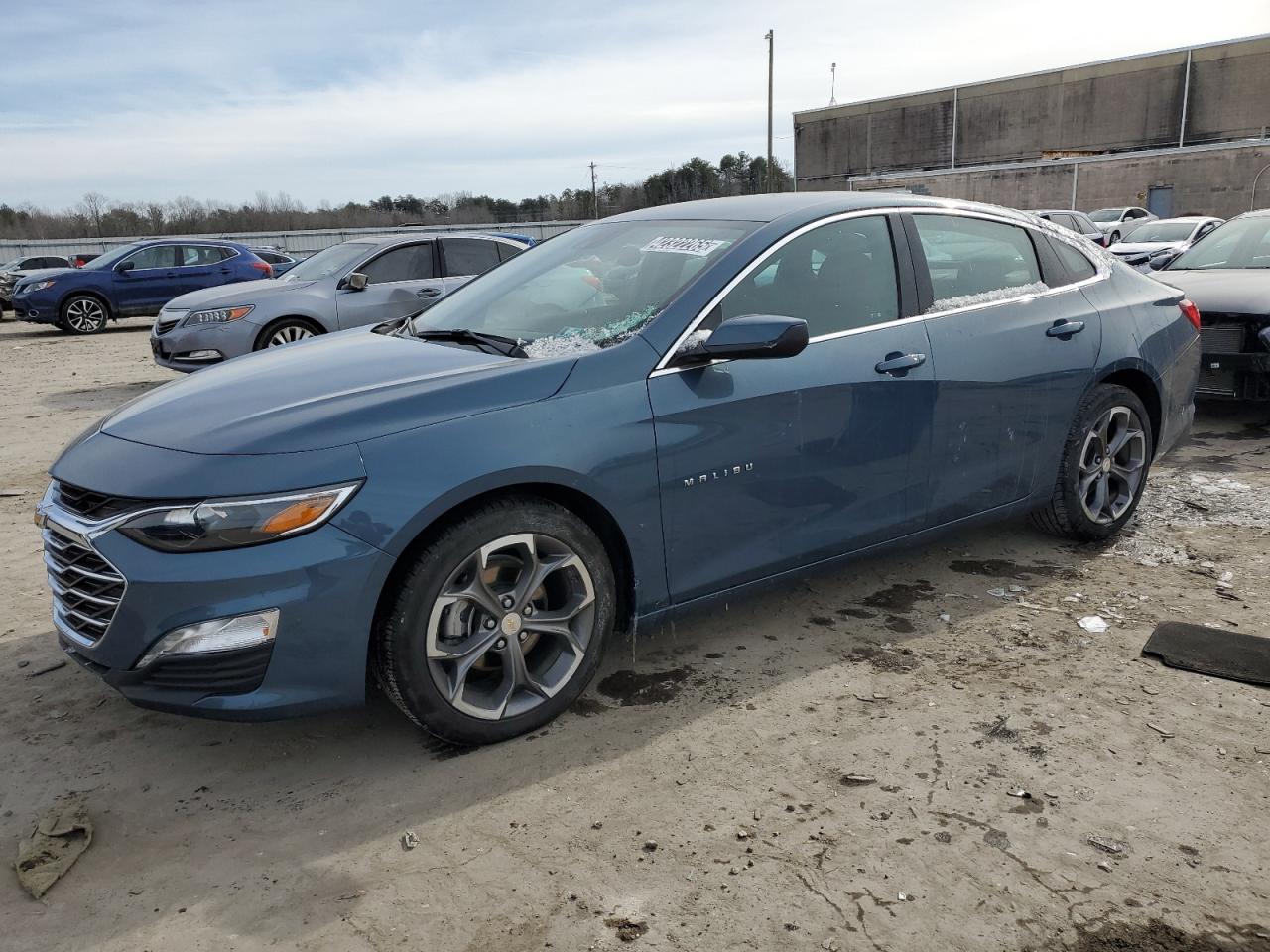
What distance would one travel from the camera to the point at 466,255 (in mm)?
10570

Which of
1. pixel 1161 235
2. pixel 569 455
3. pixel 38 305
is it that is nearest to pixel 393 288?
pixel 569 455

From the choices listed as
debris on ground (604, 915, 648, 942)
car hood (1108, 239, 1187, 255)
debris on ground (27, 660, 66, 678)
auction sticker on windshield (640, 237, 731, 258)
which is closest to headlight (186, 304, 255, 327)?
debris on ground (27, 660, 66, 678)

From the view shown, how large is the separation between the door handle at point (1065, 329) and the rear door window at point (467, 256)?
7019 mm

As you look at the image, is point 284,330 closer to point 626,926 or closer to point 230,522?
point 230,522

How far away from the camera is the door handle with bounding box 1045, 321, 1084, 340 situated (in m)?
4.32

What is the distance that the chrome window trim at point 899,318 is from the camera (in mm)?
3318

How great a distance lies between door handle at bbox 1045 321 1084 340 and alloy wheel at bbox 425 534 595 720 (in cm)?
246

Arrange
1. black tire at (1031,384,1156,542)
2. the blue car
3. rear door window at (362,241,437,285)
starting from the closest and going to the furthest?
black tire at (1031,384,1156,542), rear door window at (362,241,437,285), the blue car

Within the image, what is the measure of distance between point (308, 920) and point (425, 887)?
282 mm

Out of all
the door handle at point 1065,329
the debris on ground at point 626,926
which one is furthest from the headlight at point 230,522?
the door handle at point 1065,329

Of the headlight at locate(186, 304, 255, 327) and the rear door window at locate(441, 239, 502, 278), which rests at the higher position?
the rear door window at locate(441, 239, 502, 278)

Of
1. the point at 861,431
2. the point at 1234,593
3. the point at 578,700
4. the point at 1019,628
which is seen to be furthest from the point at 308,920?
the point at 1234,593

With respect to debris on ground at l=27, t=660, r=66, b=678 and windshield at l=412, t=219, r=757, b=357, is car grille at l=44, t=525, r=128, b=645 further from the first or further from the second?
windshield at l=412, t=219, r=757, b=357

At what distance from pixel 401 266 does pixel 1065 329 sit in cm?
Result: 737
